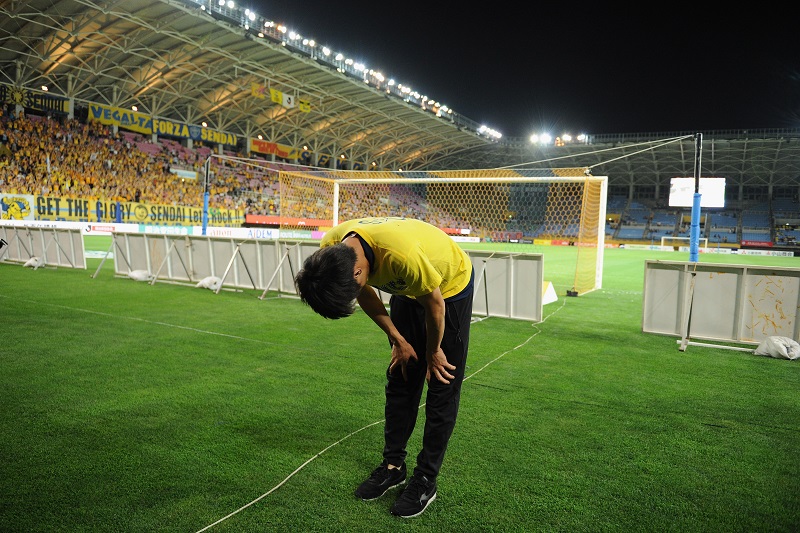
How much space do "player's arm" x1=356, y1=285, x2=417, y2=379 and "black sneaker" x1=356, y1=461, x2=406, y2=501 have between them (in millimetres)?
550

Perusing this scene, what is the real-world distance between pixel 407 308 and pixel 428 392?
1.51ft

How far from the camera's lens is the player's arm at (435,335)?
241 centimetres

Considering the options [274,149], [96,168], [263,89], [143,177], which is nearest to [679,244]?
[274,149]

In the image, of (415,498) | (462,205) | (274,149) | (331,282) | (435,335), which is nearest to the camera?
(331,282)

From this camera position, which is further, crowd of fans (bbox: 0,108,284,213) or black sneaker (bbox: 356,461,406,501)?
crowd of fans (bbox: 0,108,284,213)

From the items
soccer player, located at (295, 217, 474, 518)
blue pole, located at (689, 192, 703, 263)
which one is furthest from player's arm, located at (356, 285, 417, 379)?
blue pole, located at (689, 192, 703, 263)

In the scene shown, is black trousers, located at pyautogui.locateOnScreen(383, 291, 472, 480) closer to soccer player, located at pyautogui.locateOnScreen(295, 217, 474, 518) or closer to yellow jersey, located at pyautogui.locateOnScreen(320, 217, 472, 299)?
soccer player, located at pyautogui.locateOnScreen(295, 217, 474, 518)

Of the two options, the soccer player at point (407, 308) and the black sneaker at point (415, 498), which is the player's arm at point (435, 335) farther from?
the black sneaker at point (415, 498)

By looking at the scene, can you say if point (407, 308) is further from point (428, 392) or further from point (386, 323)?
point (428, 392)

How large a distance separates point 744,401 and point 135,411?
16.5 ft

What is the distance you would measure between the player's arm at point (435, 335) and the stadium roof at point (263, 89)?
1069cm

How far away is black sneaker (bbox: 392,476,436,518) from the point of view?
8.70ft

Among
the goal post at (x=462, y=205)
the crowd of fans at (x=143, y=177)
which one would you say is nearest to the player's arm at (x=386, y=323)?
the goal post at (x=462, y=205)

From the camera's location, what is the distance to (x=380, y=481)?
2.88 metres
